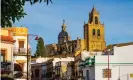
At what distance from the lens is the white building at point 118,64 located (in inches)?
2132

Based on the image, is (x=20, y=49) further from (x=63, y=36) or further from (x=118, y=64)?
(x=63, y=36)

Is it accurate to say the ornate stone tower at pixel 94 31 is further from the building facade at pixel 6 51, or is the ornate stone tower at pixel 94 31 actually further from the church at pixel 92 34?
the building facade at pixel 6 51

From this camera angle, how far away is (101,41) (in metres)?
186

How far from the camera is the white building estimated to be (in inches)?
2132

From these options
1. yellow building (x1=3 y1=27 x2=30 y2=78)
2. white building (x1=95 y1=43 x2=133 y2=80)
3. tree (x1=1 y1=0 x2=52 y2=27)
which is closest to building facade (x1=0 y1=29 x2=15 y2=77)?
yellow building (x1=3 y1=27 x2=30 y2=78)

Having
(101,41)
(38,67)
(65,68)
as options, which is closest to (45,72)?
(38,67)

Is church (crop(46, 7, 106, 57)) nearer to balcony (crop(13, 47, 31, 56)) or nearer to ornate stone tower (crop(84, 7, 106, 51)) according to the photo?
ornate stone tower (crop(84, 7, 106, 51))

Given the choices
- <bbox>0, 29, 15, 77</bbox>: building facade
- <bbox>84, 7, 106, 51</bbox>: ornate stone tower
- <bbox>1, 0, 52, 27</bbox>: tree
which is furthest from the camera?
<bbox>84, 7, 106, 51</bbox>: ornate stone tower

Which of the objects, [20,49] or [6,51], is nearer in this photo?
[6,51]

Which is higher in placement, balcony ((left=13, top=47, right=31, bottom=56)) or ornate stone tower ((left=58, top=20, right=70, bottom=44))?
ornate stone tower ((left=58, top=20, right=70, bottom=44))

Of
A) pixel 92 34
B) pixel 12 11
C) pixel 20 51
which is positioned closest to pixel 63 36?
pixel 92 34

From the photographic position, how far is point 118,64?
55.1 metres

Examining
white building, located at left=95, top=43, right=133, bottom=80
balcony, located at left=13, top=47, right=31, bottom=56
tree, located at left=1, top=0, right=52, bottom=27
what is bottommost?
white building, located at left=95, top=43, right=133, bottom=80

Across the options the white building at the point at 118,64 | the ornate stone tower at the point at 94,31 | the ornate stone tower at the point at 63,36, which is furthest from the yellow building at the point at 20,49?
the ornate stone tower at the point at 94,31
